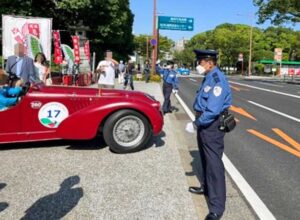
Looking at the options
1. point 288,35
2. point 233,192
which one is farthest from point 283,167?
point 288,35

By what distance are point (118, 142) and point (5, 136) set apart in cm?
171

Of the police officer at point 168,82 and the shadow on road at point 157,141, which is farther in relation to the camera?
the police officer at point 168,82

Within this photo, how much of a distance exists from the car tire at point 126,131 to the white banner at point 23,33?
835 centimetres

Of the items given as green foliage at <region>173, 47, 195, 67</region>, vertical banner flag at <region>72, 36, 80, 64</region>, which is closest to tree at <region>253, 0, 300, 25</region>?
vertical banner flag at <region>72, 36, 80, 64</region>

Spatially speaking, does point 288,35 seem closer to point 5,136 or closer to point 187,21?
point 187,21

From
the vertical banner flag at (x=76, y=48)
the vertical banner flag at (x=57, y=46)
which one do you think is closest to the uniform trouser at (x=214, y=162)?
the vertical banner flag at (x=57, y=46)

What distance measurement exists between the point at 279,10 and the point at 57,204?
37.0 m

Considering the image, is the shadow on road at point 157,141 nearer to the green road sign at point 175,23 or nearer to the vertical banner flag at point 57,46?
the vertical banner flag at point 57,46

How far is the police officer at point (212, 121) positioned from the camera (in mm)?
3922

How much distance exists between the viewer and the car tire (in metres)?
6.37

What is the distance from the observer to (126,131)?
255 inches

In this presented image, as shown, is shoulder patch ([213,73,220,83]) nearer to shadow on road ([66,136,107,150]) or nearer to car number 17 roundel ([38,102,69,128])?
car number 17 roundel ([38,102,69,128])

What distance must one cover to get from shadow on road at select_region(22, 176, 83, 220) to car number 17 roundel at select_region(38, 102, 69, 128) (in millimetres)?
1703

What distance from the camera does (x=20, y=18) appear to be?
13812mm
